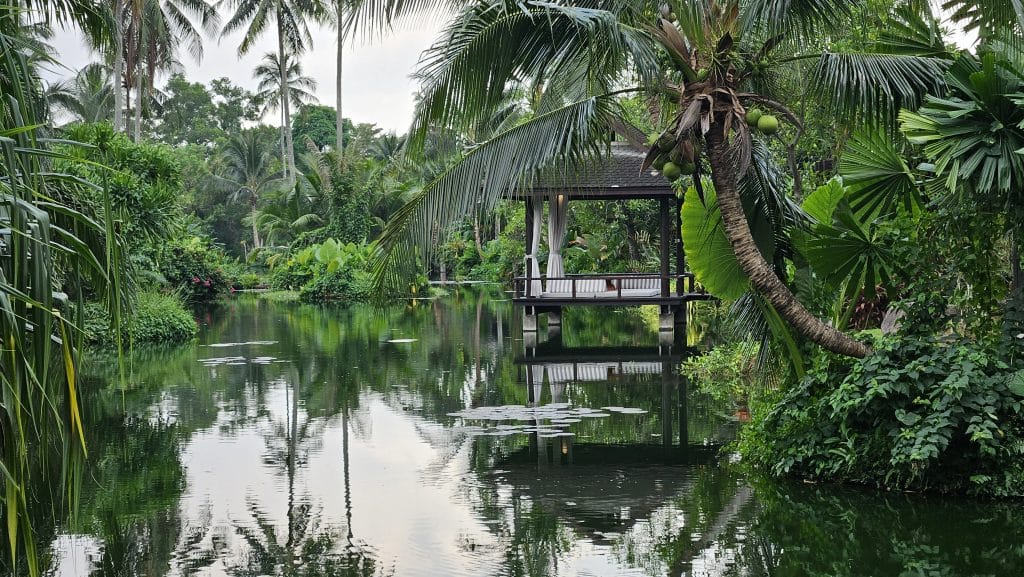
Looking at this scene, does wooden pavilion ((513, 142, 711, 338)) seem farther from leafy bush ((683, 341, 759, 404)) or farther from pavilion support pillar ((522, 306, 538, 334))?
leafy bush ((683, 341, 759, 404))

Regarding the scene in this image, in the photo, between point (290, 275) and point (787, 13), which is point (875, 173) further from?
point (290, 275)

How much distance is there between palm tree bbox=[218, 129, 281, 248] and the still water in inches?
1748

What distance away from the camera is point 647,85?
26.9ft

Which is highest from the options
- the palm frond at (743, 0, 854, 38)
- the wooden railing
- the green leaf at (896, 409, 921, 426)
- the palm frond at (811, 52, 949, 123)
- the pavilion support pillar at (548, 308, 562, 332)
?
the palm frond at (743, 0, 854, 38)

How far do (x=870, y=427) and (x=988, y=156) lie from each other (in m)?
2.50

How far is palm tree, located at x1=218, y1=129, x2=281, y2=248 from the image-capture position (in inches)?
2429

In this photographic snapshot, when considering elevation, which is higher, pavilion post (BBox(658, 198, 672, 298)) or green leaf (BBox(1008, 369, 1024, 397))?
pavilion post (BBox(658, 198, 672, 298))

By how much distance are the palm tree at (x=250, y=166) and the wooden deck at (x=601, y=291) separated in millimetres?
38840

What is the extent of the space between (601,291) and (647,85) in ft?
54.5

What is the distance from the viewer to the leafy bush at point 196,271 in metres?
37.2

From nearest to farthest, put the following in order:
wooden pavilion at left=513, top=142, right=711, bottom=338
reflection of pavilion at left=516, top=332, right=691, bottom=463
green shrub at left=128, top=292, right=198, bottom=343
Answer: reflection of pavilion at left=516, top=332, right=691, bottom=463, wooden pavilion at left=513, top=142, right=711, bottom=338, green shrub at left=128, top=292, right=198, bottom=343

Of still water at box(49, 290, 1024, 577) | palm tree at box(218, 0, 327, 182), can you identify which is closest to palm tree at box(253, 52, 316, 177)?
palm tree at box(218, 0, 327, 182)

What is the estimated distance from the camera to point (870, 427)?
912 cm

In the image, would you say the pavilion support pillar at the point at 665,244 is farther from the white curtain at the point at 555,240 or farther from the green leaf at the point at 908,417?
the green leaf at the point at 908,417
